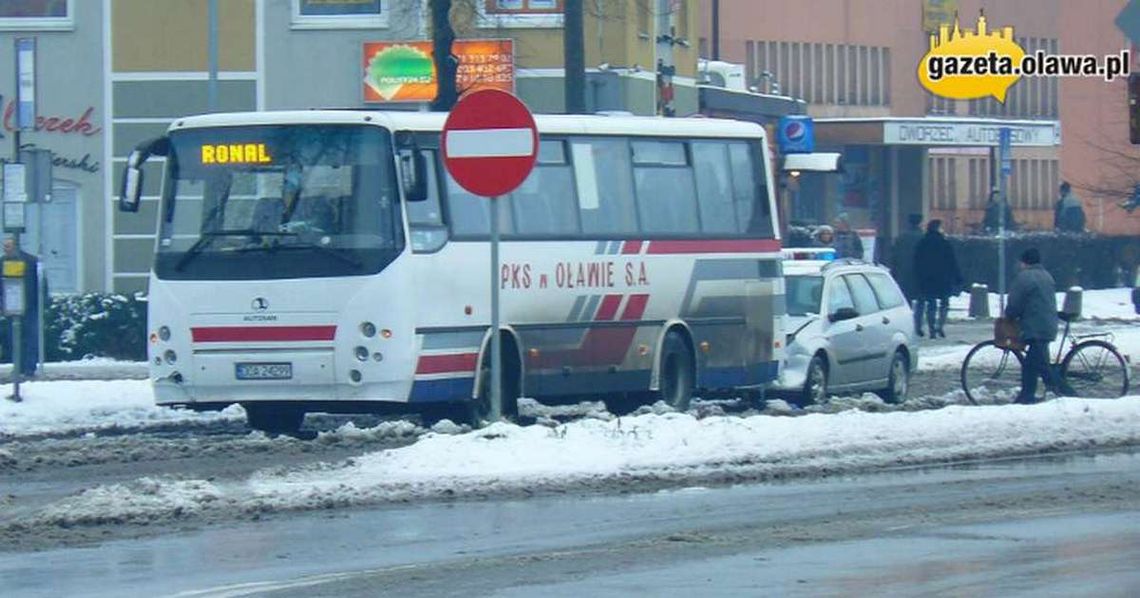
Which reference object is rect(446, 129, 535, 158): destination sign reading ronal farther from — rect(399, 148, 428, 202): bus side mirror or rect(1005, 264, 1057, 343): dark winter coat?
rect(1005, 264, 1057, 343): dark winter coat

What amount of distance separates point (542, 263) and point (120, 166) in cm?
2266

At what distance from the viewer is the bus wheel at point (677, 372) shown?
22.2 meters

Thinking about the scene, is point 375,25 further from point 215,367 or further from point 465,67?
point 215,367

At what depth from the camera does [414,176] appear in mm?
18969

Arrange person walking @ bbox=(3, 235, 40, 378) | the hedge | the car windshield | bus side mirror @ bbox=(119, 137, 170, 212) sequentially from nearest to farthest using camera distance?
1. bus side mirror @ bbox=(119, 137, 170, 212)
2. the car windshield
3. person walking @ bbox=(3, 235, 40, 378)
4. the hedge

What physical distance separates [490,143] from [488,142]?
16 millimetres

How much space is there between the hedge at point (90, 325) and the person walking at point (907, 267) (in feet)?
38.2

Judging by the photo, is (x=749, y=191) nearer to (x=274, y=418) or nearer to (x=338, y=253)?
(x=274, y=418)

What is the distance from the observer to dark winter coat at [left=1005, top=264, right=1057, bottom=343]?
75.3ft

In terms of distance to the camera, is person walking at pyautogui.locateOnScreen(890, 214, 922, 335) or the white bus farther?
person walking at pyautogui.locateOnScreen(890, 214, 922, 335)

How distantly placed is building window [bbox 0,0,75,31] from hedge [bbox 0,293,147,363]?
995cm

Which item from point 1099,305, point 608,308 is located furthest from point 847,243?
point 608,308

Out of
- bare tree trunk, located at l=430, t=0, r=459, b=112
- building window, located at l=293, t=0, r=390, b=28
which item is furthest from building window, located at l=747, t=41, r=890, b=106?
bare tree trunk, located at l=430, t=0, r=459, b=112

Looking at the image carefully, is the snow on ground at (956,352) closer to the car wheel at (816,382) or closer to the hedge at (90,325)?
the car wheel at (816,382)
